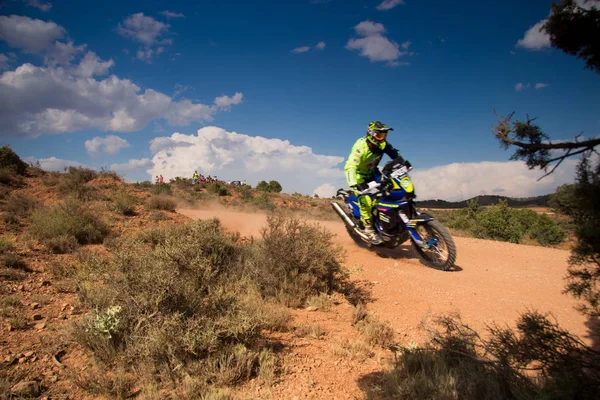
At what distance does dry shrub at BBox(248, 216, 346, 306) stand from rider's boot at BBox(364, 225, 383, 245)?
1008 mm

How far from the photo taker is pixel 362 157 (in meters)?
6.12

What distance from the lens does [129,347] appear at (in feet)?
9.11

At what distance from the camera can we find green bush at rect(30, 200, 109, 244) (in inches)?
238

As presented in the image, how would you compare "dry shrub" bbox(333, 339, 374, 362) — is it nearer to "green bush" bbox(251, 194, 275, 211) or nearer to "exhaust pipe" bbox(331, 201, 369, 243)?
"exhaust pipe" bbox(331, 201, 369, 243)

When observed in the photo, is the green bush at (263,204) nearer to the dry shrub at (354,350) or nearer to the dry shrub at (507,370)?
the dry shrub at (354,350)

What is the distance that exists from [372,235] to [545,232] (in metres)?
15.4

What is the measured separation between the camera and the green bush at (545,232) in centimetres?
1435

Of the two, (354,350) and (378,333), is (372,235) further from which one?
(354,350)

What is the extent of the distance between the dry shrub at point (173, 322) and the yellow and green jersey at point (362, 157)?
333 centimetres

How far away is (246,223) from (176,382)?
27.9 ft

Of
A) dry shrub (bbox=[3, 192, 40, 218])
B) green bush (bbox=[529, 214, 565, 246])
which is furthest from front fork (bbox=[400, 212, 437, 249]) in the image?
green bush (bbox=[529, 214, 565, 246])

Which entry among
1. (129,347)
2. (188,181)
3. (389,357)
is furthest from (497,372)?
(188,181)

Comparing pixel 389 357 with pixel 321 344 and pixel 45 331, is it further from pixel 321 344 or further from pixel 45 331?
pixel 45 331

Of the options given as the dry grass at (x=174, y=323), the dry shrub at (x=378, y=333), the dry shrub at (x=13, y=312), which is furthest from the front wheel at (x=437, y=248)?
the dry shrub at (x=13, y=312)
